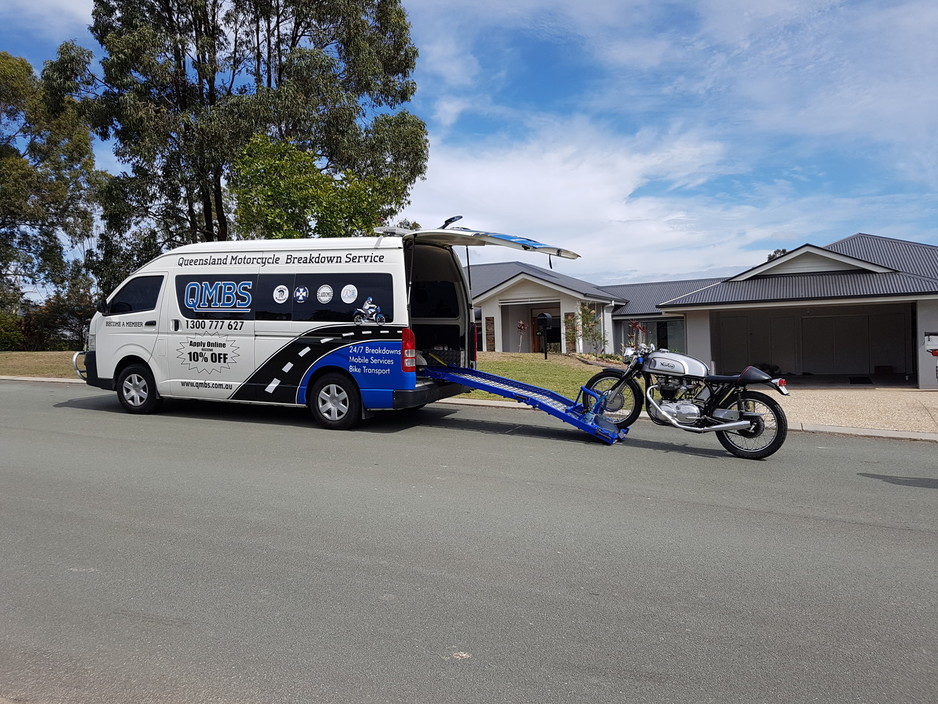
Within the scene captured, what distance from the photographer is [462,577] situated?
4312 mm

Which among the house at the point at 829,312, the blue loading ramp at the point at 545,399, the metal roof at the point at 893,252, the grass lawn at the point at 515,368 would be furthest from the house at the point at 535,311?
the blue loading ramp at the point at 545,399

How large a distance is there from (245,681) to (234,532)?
2086mm

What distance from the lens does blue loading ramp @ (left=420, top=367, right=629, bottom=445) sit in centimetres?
868

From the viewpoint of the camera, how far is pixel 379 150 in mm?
20438

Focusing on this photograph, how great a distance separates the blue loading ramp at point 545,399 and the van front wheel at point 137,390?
13.4ft

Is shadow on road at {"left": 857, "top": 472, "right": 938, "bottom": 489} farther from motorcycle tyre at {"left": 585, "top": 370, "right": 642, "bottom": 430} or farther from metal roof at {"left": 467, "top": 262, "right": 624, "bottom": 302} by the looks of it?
metal roof at {"left": 467, "top": 262, "right": 624, "bottom": 302}

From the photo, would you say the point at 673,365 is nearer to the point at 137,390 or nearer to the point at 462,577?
the point at 462,577

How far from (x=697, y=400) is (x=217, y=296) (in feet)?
21.4

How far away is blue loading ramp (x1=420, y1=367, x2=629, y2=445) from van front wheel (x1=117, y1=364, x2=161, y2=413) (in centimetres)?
408

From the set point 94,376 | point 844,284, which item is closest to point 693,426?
point 94,376

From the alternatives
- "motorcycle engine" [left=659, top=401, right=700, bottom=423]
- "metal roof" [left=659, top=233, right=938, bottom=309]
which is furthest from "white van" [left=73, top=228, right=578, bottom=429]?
"metal roof" [left=659, top=233, right=938, bottom=309]

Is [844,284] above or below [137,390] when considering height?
above

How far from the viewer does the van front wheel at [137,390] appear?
10531 millimetres

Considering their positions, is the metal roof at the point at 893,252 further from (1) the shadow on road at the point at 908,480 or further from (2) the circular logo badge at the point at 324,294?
(2) the circular logo badge at the point at 324,294
